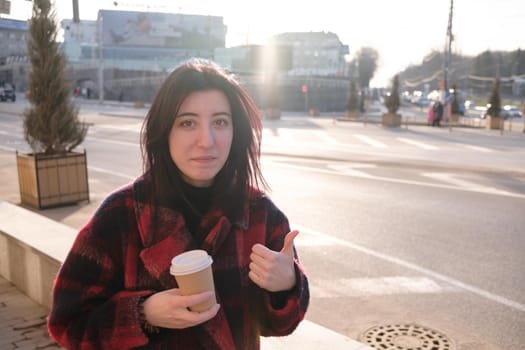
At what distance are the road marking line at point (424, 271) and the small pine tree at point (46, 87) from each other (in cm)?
423

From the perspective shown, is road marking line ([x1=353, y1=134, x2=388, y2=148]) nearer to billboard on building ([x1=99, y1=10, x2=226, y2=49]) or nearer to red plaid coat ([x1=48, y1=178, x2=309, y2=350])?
red plaid coat ([x1=48, y1=178, x2=309, y2=350])

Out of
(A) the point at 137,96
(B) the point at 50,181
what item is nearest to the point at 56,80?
(B) the point at 50,181

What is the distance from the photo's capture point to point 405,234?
710 centimetres

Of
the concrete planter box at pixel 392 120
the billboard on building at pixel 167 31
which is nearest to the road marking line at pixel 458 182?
the concrete planter box at pixel 392 120

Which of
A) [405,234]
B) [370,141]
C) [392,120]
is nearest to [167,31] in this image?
[392,120]

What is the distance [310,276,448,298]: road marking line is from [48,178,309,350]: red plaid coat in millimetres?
3297

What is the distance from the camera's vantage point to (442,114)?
30500 mm

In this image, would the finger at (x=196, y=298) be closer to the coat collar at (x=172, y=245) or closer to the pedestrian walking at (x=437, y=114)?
the coat collar at (x=172, y=245)

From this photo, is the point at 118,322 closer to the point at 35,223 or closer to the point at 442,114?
the point at 35,223

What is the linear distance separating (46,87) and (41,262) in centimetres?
509

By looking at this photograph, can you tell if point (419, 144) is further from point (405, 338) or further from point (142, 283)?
point (142, 283)

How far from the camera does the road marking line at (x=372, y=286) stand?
5.08 meters

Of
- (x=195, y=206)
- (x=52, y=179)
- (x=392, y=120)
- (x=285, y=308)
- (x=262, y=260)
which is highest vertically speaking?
(x=195, y=206)

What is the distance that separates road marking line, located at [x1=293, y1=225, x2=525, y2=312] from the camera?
4.87 metres
